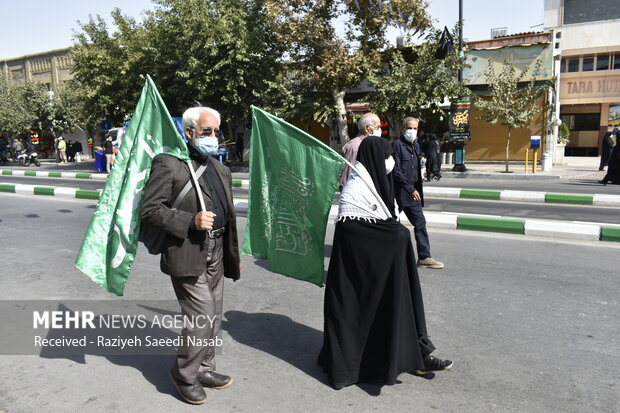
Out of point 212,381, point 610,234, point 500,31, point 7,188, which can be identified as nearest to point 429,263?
point 610,234

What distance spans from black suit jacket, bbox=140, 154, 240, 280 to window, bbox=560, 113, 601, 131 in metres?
28.3

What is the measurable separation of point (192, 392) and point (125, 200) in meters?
1.21

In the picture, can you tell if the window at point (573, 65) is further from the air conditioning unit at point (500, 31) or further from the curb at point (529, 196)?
the curb at point (529, 196)

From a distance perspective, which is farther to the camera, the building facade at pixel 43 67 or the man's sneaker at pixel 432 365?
the building facade at pixel 43 67

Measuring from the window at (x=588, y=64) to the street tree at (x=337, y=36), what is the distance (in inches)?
417

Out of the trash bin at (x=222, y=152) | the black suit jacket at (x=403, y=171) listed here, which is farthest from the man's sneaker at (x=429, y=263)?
the trash bin at (x=222, y=152)

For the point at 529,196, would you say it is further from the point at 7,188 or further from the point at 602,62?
the point at 602,62

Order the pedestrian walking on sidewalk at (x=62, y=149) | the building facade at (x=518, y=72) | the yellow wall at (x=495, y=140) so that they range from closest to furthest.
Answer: the building facade at (x=518, y=72)
the yellow wall at (x=495, y=140)
the pedestrian walking on sidewalk at (x=62, y=149)

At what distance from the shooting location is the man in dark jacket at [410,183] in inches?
214

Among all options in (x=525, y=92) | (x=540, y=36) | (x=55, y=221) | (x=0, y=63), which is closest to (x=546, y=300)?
(x=55, y=221)

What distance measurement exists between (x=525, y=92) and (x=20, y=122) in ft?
104

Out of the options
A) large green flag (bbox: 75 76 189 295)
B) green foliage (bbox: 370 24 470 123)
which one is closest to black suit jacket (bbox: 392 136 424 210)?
large green flag (bbox: 75 76 189 295)

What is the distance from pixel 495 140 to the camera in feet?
82.2

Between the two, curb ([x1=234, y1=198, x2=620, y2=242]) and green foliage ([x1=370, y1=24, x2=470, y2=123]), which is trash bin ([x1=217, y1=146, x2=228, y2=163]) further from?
green foliage ([x1=370, y1=24, x2=470, y2=123])
